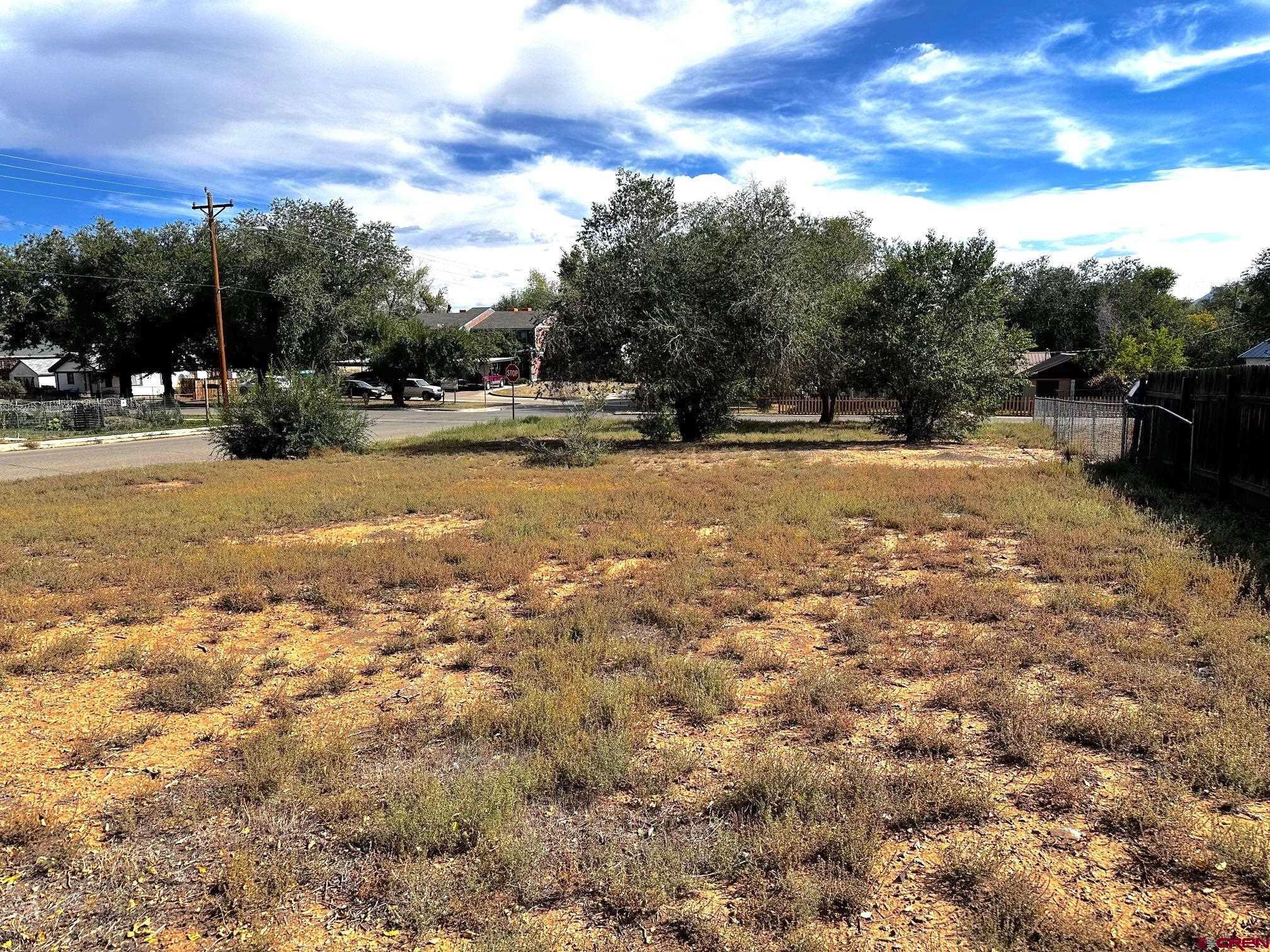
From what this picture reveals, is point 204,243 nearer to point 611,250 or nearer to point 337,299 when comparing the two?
point 337,299

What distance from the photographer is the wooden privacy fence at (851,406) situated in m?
42.5

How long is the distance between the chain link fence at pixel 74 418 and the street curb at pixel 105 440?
5.04 ft

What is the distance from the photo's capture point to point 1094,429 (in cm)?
1794

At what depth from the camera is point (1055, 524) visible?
357 inches

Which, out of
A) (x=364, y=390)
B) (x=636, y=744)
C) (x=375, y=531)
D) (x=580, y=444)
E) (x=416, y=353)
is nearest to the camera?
(x=636, y=744)

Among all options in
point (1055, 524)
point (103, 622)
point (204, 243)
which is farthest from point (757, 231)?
point (204, 243)

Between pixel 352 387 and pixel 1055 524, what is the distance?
51907 millimetres

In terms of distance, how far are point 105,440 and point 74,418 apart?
14.2 ft

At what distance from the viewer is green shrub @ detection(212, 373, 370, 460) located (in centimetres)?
1962

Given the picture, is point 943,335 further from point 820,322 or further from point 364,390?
point 364,390

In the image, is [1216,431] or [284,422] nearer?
[1216,431]

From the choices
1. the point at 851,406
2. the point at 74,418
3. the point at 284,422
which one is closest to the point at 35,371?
the point at 74,418

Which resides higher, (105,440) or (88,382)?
(88,382)

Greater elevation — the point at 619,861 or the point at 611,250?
the point at 611,250
